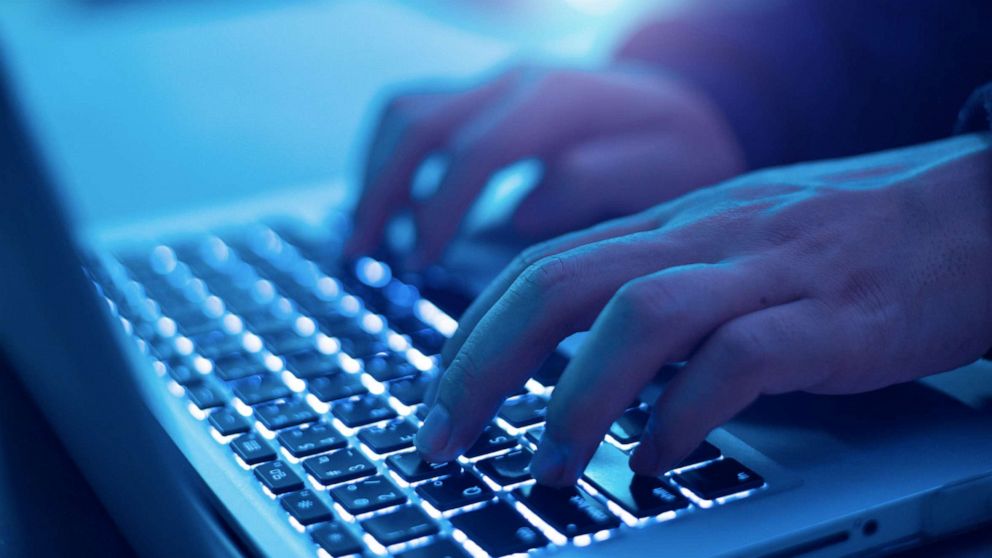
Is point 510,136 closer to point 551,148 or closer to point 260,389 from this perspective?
point 551,148

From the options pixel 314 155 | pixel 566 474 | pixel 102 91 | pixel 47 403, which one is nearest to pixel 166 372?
pixel 47 403

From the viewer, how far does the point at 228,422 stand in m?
0.52

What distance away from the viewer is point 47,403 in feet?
1.59

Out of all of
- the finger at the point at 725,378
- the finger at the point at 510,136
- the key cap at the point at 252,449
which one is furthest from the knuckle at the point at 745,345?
the finger at the point at 510,136

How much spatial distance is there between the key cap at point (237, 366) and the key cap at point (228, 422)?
5cm

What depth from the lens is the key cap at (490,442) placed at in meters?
0.48

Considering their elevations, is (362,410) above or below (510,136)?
below

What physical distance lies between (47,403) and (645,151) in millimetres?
478

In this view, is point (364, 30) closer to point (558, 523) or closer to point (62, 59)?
point (62, 59)

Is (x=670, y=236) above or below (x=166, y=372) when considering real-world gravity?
above

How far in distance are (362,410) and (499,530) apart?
137 millimetres

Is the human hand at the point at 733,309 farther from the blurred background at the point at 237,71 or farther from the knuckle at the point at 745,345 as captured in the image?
the blurred background at the point at 237,71

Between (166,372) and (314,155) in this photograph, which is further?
(314,155)

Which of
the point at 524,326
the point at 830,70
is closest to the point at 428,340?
the point at 524,326
